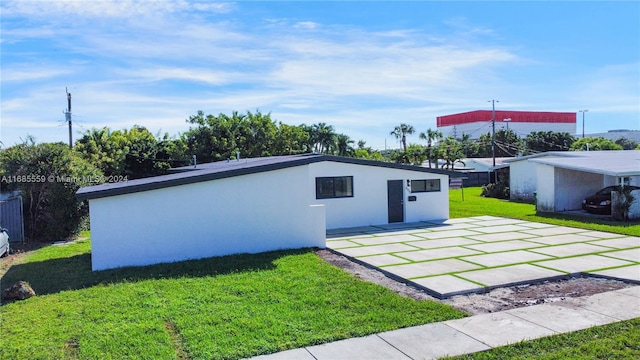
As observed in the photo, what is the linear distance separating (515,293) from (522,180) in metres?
21.0

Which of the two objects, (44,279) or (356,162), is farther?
(356,162)

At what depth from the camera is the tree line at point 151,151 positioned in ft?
49.3

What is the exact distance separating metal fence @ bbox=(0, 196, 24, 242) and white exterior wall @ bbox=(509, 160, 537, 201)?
25.3m

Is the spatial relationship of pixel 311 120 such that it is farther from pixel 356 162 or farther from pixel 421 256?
pixel 421 256

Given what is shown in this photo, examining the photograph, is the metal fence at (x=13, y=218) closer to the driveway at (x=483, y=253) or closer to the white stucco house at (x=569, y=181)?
the driveway at (x=483, y=253)

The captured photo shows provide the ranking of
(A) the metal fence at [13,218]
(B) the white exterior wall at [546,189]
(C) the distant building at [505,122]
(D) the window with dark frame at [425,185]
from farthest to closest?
(C) the distant building at [505,122] → (B) the white exterior wall at [546,189] → (D) the window with dark frame at [425,185] → (A) the metal fence at [13,218]

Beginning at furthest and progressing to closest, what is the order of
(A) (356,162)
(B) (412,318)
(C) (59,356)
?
(A) (356,162)
(B) (412,318)
(C) (59,356)

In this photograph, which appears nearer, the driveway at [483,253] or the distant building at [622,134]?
the driveway at [483,253]

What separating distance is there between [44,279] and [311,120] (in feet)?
139

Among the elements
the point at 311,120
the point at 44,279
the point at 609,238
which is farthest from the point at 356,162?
the point at 311,120

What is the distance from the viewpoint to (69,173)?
50.0 ft

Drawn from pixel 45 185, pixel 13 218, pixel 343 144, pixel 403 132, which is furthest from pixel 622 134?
pixel 13 218

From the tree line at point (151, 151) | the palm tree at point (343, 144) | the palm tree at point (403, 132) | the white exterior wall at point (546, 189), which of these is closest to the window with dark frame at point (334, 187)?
the tree line at point (151, 151)

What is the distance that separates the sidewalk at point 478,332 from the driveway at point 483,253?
1.40 m
